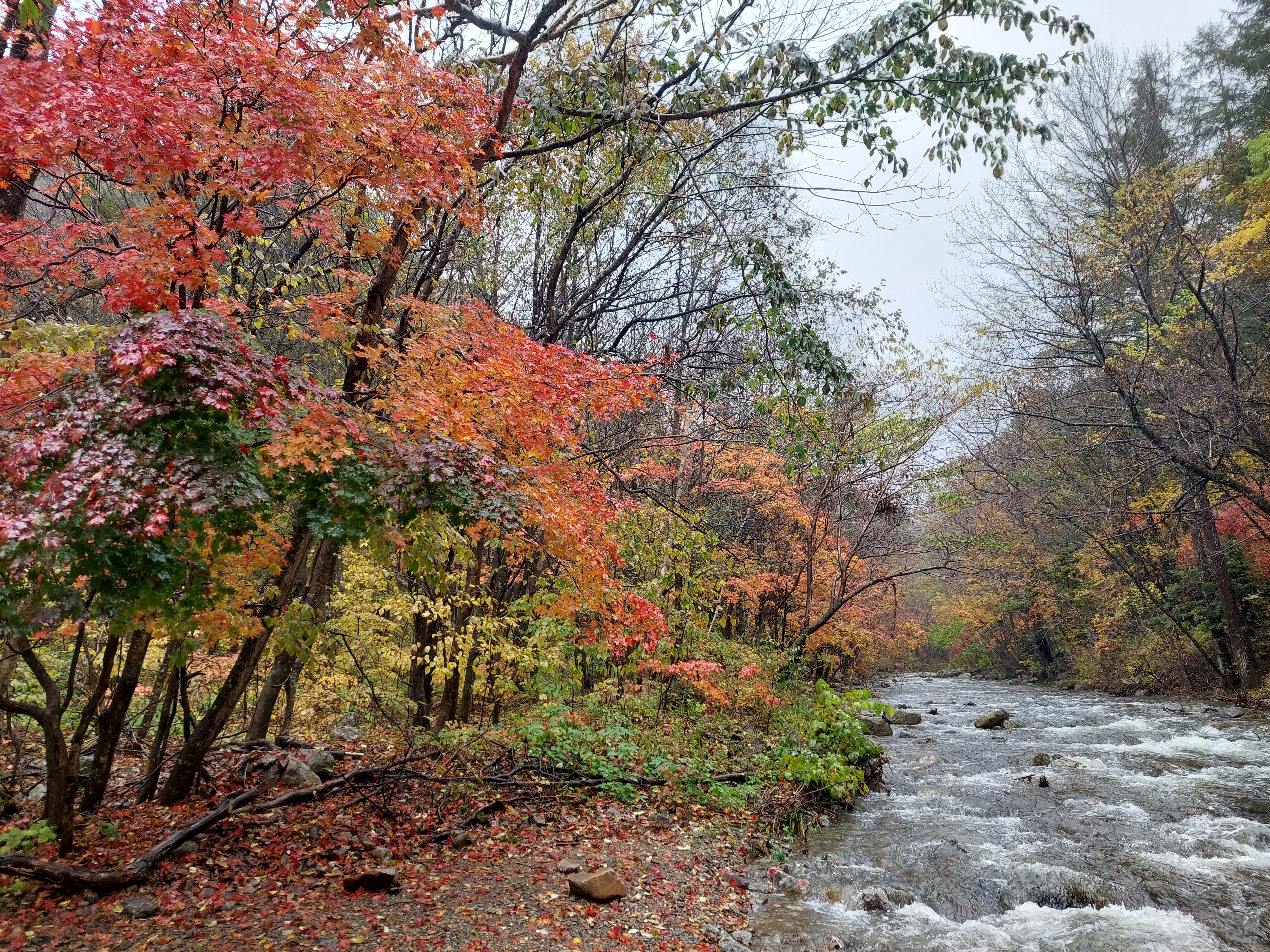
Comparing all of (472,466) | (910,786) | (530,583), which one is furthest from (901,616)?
(472,466)

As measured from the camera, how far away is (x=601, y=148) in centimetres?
959

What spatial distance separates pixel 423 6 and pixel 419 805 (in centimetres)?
771

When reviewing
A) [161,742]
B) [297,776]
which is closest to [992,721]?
[297,776]

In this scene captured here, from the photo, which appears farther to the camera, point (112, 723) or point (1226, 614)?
point (1226, 614)

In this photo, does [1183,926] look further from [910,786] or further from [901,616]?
[901,616]

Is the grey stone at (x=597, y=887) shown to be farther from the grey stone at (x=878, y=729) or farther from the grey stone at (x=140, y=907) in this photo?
the grey stone at (x=878, y=729)

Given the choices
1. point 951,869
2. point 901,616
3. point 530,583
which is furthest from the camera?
point 901,616

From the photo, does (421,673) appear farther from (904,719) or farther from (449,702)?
(904,719)

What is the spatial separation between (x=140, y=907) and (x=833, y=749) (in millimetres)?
7604

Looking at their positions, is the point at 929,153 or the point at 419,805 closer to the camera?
the point at 929,153

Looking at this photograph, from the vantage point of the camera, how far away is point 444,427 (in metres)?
4.54

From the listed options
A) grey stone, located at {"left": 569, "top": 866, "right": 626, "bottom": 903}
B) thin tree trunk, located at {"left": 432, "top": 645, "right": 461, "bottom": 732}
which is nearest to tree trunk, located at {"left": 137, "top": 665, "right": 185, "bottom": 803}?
grey stone, located at {"left": 569, "top": 866, "right": 626, "bottom": 903}

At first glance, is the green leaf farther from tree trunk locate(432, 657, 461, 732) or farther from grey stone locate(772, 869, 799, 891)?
tree trunk locate(432, 657, 461, 732)

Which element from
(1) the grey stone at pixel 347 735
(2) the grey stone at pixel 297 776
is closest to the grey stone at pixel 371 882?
(2) the grey stone at pixel 297 776
